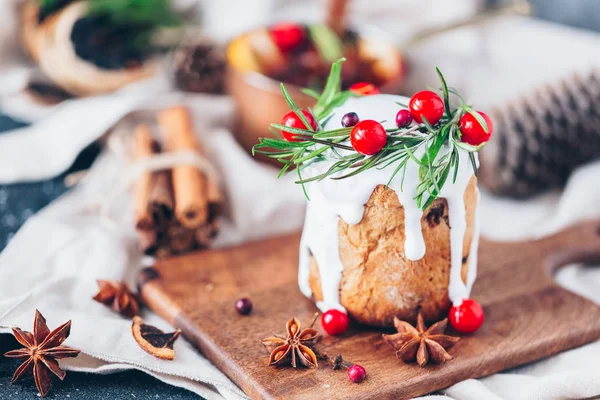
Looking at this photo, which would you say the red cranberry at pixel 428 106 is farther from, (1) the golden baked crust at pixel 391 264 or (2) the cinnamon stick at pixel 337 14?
(2) the cinnamon stick at pixel 337 14

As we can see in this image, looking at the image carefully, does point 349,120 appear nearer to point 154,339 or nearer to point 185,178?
point 154,339

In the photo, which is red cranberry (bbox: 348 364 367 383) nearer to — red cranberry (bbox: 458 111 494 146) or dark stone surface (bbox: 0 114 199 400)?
dark stone surface (bbox: 0 114 199 400)

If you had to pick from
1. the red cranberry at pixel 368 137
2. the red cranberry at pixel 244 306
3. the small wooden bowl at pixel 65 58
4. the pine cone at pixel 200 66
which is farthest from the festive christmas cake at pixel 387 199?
the small wooden bowl at pixel 65 58

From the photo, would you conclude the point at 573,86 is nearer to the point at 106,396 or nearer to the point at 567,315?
the point at 567,315

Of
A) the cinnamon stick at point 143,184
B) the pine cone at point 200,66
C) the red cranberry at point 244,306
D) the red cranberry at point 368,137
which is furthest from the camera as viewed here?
the pine cone at point 200,66

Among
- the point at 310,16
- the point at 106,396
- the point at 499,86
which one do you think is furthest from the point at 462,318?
the point at 310,16

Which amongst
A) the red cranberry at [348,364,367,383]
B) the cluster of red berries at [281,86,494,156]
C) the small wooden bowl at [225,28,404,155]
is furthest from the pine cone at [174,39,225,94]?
the red cranberry at [348,364,367,383]

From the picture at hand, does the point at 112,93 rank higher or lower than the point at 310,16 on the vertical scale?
lower
